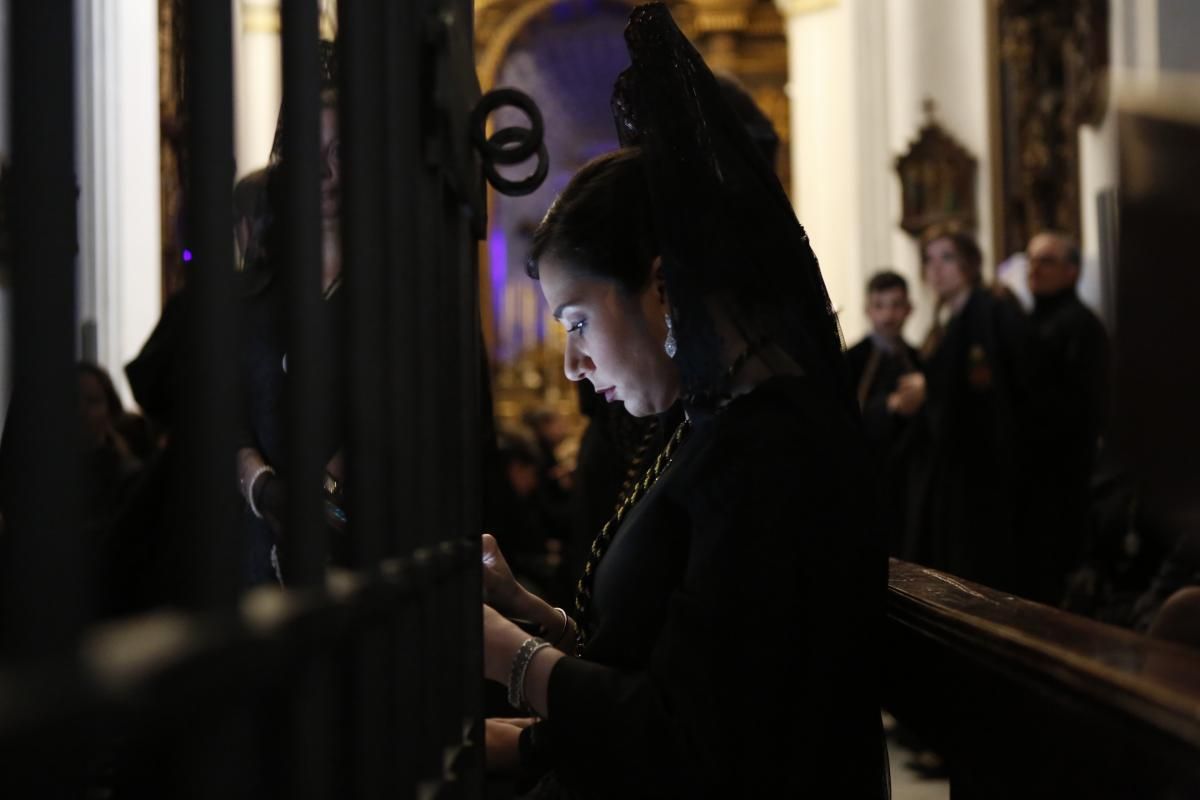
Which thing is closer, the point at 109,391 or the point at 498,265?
the point at 109,391

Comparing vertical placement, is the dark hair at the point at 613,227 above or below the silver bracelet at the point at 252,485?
above

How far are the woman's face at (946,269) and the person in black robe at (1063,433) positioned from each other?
15.6 inches

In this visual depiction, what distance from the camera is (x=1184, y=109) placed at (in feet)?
3.49

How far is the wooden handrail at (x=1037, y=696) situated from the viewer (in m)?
0.96

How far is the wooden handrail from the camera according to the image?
0.96 meters

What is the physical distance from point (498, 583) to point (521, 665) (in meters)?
0.32

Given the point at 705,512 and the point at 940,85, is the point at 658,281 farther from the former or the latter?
the point at 940,85

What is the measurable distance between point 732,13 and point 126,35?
998 centimetres

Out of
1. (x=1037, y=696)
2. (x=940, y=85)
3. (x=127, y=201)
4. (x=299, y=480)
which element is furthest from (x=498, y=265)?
(x=299, y=480)

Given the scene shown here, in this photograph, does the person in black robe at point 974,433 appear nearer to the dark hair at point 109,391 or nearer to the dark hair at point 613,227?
the dark hair at point 109,391

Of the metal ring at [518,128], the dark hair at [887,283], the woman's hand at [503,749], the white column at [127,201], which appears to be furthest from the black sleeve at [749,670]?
the dark hair at [887,283]

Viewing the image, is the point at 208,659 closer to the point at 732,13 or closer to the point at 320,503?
the point at 320,503

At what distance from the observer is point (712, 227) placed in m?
1.61

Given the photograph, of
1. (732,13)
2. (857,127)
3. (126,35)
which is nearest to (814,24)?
(857,127)
